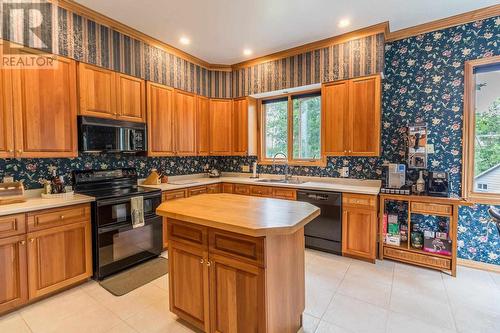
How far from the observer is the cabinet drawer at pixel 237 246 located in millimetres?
1454

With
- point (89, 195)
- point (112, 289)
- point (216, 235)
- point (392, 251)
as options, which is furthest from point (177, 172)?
point (392, 251)

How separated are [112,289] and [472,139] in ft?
14.8

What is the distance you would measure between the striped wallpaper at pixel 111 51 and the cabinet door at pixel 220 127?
310 mm

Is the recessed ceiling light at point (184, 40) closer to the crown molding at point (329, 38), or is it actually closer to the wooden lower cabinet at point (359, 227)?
the crown molding at point (329, 38)

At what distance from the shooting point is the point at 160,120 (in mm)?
3570

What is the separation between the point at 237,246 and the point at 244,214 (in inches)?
9.6

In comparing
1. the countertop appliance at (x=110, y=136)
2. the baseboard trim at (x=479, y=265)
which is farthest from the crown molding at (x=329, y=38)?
the baseboard trim at (x=479, y=265)

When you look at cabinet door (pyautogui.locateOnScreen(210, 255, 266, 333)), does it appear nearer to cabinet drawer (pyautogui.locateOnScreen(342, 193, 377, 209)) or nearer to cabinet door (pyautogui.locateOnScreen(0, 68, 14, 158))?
cabinet drawer (pyautogui.locateOnScreen(342, 193, 377, 209))

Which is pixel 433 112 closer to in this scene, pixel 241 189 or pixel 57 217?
pixel 241 189

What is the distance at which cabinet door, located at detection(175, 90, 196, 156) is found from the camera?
12.6 feet

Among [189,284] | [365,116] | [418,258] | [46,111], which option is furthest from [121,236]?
[418,258]

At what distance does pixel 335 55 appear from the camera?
3.40 m

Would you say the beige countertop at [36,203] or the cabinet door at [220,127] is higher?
the cabinet door at [220,127]

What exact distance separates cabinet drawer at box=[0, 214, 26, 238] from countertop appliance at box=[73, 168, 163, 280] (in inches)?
21.9
